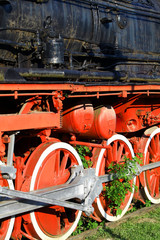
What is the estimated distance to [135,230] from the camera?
4730 millimetres

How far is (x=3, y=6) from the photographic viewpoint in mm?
3844

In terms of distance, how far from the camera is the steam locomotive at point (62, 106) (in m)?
3.57

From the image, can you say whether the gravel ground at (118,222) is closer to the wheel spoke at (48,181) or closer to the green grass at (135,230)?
the green grass at (135,230)

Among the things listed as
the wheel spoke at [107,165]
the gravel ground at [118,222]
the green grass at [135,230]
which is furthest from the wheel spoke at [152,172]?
the green grass at [135,230]

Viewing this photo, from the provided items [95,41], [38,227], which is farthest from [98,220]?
[95,41]

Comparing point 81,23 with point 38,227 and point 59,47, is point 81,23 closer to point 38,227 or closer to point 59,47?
point 59,47

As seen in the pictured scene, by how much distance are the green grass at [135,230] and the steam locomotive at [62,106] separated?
8.1 inches

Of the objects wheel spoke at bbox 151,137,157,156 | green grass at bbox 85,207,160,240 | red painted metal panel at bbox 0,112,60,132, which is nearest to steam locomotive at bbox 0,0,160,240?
red painted metal panel at bbox 0,112,60,132

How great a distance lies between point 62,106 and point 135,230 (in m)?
1.93

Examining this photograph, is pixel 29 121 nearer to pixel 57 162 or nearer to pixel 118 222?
pixel 57 162

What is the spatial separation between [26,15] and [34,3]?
7.7 inches

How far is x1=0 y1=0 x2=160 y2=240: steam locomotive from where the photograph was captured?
3.57 metres

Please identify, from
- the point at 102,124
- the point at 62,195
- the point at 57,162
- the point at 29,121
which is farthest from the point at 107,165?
the point at 29,121

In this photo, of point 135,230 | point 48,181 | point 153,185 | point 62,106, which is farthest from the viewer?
point 153,185
